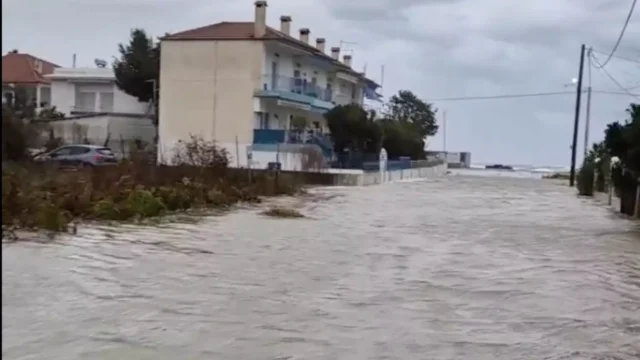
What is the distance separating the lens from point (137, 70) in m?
54.2

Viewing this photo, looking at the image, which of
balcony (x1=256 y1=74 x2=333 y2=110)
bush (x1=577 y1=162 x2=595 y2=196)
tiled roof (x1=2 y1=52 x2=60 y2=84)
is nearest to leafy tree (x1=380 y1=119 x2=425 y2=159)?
balcony (x1=256 y1=74 x2=333 y2=110)

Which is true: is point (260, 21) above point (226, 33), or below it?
above

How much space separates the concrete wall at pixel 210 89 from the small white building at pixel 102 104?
240 cm

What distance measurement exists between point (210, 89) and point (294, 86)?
555 centimetres

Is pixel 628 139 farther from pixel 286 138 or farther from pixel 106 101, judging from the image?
pixel 106 101

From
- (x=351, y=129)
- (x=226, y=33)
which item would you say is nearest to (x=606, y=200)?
(x=351, y=129)

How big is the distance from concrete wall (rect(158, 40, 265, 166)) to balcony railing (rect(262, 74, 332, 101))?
0.97 m

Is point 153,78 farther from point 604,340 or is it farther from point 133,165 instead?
point 604,340

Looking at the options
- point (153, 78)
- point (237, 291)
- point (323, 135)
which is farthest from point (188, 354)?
point (153, 78)

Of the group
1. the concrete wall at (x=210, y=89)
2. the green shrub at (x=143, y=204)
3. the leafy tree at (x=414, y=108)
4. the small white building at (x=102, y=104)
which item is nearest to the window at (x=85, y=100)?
the small white building at (x=102, y=104)

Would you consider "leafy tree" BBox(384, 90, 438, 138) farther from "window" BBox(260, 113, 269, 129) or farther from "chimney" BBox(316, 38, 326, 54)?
"window" BBox(260, 113, 269, 129)

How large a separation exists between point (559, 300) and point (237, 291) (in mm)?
4060

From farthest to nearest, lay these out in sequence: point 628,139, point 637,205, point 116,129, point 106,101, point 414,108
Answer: point 414,108, point 106,101, point 116,129, point 637,205, point 628,139

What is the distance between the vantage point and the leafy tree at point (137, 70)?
53938 millimetres
